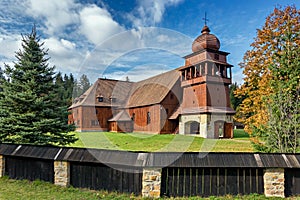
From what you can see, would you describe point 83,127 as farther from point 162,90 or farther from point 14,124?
point 14,124

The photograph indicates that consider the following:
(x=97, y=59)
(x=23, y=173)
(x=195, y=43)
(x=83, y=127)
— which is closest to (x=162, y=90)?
(x=195, y=43)

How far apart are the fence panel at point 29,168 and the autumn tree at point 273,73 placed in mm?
7195

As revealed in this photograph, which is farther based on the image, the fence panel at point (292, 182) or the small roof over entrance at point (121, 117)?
the small roof over entrance at point (121, 117)

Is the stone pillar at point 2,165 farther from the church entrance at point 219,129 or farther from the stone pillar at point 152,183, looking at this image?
the church entrance at point 219,129

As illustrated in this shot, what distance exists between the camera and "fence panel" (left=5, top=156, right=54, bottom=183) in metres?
6.62

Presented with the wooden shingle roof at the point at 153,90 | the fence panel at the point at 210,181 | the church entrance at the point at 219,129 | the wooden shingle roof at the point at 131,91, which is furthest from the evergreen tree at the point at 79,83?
the church entrance at the point at 219,129

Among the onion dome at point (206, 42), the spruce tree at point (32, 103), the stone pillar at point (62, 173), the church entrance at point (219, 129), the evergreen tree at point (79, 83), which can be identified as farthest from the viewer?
the onion dome at point (206, 42)

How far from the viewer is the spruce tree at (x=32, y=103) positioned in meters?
9.07

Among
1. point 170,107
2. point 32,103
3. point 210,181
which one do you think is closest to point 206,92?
point 170,107

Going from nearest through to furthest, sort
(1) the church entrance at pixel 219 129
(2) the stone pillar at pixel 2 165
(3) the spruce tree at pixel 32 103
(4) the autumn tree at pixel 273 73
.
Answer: (2) the stone pillar at pixel 2 165 → (4) the autumn tree at pixel 273 73 → (3) the spruce tree at pixel 32 103 → (1) the church entrance at pixel 219 129

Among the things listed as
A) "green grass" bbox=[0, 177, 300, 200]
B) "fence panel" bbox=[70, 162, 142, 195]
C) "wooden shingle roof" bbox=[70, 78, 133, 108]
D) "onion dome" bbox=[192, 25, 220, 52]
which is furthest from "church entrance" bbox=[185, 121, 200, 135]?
"fence panel" bbox=[70, 162, 142, 195]

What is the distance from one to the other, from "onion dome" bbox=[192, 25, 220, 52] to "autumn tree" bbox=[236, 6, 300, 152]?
373 inches

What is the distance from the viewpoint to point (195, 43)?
24641mm

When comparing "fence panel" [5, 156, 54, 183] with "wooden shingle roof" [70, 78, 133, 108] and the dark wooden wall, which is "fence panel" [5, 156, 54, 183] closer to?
the dark wooden wall
